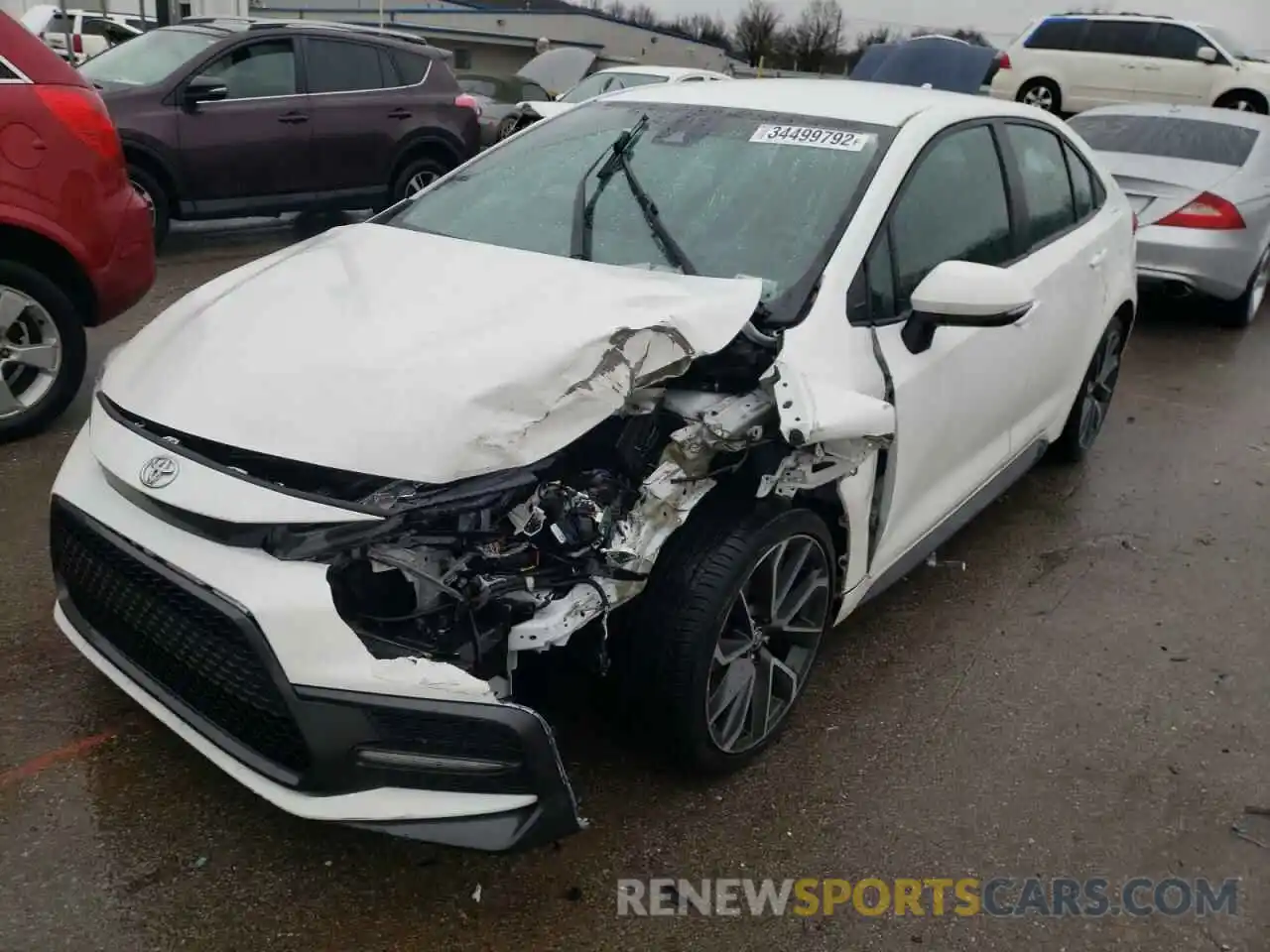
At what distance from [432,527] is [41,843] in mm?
1185

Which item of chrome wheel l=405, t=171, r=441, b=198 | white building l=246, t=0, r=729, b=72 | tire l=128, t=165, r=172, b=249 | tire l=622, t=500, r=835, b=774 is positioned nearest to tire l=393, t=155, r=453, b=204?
chrome wheel l=405, t=171, r=441, b=198

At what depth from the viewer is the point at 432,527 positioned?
7.70 ft

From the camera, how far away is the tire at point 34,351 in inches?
173

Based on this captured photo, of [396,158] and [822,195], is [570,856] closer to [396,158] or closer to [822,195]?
[822,195]

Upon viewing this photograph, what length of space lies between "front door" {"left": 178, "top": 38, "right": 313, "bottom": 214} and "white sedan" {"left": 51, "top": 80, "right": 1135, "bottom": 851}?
5.35 metres

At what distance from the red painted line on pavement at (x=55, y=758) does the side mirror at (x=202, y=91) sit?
20.9 ft

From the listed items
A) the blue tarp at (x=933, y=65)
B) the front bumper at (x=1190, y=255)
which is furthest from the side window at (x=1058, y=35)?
the front bumper at (x=1190, y=255)

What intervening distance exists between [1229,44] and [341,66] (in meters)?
14.0

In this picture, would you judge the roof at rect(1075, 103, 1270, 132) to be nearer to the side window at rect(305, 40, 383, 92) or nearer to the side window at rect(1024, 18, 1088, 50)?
Answer: the side window at rect(305, 40, 383, 92)

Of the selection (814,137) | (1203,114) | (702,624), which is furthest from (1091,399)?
(1203,114)

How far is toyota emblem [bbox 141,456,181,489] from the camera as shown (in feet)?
7.66

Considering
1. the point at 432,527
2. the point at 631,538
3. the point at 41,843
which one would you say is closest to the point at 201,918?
the point at 41,843

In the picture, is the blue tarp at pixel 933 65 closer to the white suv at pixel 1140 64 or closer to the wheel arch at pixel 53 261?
the wheel arch at pixel 53 261

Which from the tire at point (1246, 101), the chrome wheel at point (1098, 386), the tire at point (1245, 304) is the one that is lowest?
the tire at point (1245, 304)
